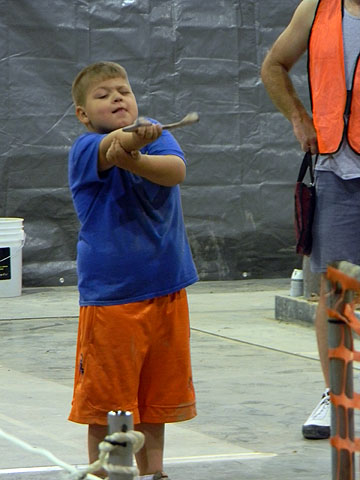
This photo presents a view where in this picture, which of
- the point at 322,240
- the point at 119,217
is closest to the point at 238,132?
the point at 322,240

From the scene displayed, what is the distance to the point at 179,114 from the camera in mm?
9773

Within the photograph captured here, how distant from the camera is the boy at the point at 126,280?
3422 millimetres

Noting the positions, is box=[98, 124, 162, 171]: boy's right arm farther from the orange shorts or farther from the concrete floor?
the concrete floor

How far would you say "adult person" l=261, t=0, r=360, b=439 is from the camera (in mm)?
4180

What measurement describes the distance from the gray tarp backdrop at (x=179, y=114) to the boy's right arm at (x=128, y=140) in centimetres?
621

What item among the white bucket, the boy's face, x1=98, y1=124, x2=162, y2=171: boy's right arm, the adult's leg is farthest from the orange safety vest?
the white bucket

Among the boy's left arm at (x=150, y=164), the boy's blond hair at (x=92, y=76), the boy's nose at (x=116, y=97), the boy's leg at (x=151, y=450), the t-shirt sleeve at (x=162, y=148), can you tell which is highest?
the boy's blond hair at (x=92, y=76)

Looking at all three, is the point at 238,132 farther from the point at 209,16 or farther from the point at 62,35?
the point at 62,35

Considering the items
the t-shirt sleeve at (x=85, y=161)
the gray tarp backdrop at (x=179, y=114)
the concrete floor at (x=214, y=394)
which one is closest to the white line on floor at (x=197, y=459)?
the concrete floor at (x=214, y=394)

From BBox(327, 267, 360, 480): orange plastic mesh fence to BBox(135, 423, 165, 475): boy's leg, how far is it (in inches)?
41.0

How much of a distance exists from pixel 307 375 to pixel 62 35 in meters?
4.87

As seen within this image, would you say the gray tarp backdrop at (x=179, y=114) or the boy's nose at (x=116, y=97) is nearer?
the boy's nose at (x=116, y=97)

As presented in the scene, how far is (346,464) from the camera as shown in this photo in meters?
2.59

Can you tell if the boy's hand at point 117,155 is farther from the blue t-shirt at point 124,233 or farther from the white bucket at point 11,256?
the white bucket at point 11,256
